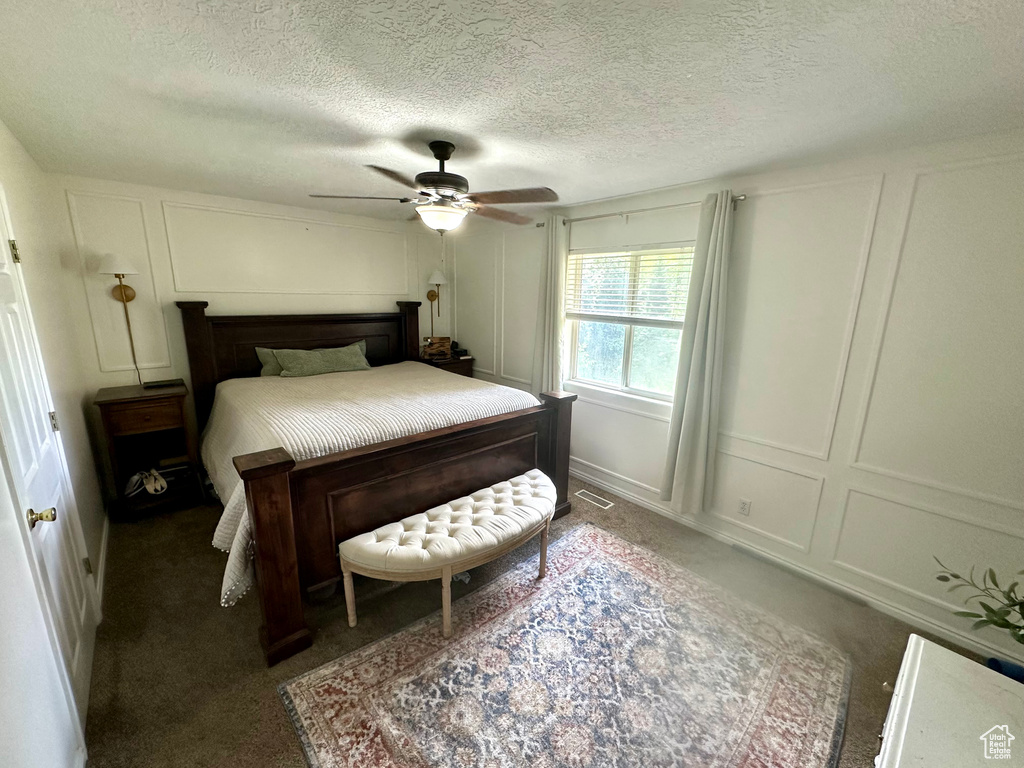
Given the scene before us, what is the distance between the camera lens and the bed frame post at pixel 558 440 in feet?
9.11

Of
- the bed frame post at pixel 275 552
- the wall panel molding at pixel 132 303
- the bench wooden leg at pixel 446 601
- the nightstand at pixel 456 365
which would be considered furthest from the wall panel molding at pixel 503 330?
the wall panel molding at pixel 132 303

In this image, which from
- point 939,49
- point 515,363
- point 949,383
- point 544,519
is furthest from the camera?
point 515,363

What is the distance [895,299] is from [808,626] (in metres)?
1.66

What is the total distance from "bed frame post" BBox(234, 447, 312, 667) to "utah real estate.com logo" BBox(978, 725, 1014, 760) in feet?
6.91

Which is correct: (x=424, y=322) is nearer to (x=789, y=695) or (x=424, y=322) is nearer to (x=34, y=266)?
(x=34, y=266)

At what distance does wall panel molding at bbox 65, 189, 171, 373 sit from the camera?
276 cm

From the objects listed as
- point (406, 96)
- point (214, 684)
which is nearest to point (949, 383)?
point (406, 96)

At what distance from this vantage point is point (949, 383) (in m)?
1.88

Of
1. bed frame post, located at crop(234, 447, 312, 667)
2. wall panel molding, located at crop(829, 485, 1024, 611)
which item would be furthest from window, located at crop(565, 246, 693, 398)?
bed frame post, located at crop(234, 447, 312, 667)

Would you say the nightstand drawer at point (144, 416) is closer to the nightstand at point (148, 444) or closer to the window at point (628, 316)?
the nightstand at point (148, 444)

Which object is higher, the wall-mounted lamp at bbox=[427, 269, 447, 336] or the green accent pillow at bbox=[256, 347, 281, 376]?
the wall-mounted lamp at bbox=[427, 269, 447, 336]

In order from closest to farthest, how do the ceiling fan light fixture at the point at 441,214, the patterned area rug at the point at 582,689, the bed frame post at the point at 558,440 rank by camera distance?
the patterned area rug at the point at 582,689, the ceiling fan light fixture at the point at 441,214, the bed frame post at the point at 558,440

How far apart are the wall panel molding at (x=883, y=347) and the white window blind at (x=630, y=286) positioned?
1.02m

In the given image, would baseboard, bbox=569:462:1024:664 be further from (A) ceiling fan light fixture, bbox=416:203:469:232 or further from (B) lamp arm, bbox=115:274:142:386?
(B) lamp arm, bbox=115:274:142:386
